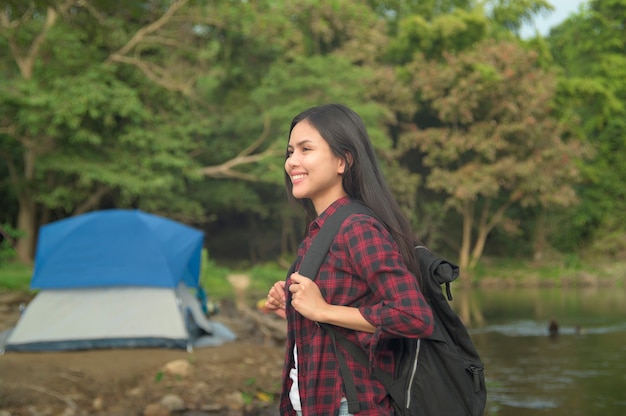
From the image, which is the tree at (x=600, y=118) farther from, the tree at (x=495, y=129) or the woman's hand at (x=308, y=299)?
the woman's hand at (x=308, y=299)

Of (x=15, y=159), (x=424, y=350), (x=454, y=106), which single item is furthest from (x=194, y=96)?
(x=424, y=350)

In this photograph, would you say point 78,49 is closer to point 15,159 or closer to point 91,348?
point 15,159

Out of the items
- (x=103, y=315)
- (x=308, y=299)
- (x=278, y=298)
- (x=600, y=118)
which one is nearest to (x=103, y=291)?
(x=103, y=315)

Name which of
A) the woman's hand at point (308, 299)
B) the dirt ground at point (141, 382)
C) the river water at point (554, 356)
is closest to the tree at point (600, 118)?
the river water at point (554, 356)

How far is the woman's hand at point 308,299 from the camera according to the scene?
2002mm

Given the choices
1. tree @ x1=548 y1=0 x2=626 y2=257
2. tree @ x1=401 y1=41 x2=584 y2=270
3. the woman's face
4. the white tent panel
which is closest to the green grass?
the white tent panel

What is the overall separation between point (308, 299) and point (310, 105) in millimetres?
19863

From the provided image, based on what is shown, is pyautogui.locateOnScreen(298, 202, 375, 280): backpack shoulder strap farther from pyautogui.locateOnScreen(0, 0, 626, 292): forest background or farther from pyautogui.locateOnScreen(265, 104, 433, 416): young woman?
pyautogui.locateOnScreen(0, 0, 626, 292): forest background

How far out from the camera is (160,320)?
928cm

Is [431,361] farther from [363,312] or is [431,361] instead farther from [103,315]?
[103,315]

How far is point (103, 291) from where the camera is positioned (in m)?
9.31

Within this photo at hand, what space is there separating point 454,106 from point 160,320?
16271 mm

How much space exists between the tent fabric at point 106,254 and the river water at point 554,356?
3724mm

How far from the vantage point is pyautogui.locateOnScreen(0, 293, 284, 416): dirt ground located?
7.04m
